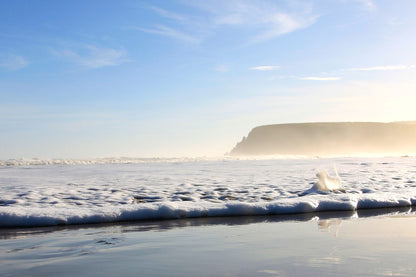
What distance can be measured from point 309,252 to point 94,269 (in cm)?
165

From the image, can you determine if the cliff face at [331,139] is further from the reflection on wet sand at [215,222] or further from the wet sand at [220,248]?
the wet sand at [220,248]

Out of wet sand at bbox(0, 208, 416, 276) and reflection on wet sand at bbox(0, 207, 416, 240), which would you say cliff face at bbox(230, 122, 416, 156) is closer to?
reflection on wet sand at bbox(0, 207, 416, 240)

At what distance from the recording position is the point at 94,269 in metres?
2.91

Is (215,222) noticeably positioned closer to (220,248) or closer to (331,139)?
(220,248)

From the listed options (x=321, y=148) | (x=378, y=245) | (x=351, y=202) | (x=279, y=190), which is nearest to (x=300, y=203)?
(x=351, y=202)

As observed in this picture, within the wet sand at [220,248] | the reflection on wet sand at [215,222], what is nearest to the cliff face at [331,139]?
the reflection on wet sand at [215,222]

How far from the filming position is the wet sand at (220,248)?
285 centimetres

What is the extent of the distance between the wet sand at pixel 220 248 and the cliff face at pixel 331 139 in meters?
73.0

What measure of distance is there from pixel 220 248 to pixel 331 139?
81.8 meters

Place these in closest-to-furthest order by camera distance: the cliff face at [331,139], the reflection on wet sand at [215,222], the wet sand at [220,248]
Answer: the wet sand at [220,248], the reflection on wet sand at [215,222], the cliff face at [331,139]

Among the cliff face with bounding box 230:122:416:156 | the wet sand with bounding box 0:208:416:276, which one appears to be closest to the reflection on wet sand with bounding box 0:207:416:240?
the wet sand with bounding box 0:208:416:276

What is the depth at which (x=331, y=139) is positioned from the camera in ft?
268

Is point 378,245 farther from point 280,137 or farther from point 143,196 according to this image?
point 280,137

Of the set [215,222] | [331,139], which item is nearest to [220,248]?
[215,222]
